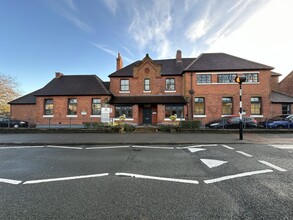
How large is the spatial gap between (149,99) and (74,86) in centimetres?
1106

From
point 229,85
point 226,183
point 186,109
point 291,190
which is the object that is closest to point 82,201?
point 226,183

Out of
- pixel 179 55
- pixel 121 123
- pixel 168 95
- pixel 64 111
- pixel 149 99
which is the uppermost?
pixel 179 55

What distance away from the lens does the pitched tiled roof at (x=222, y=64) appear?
2012 centimetres

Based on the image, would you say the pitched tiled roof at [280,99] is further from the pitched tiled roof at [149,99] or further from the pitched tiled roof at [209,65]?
the pitched tiled roof at [149,99]

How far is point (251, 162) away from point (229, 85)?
1673cm

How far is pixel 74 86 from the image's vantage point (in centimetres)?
2291

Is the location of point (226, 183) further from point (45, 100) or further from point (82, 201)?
point (45, 100)

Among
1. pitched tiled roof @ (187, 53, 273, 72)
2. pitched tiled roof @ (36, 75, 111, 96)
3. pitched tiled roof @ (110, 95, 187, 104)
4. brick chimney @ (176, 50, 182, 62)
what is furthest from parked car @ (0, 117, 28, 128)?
brick chimney @ (176, 50, 182, 62)

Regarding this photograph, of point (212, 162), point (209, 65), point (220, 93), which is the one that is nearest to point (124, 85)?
point (209, 65)

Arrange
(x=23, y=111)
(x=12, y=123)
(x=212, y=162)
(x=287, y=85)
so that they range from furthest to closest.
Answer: (x=287, y=85), (x=23, y=111), (x=12, y=123), (x=212, y=162)

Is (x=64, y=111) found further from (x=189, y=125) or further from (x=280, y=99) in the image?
(x=280, y=99)

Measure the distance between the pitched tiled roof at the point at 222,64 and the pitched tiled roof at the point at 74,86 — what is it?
12448mm

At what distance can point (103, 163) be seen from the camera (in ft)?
19.3

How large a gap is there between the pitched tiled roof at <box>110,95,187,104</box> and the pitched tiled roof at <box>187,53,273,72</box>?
4184 mm
